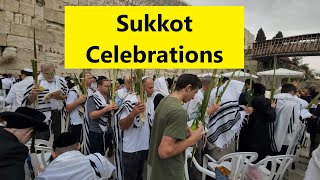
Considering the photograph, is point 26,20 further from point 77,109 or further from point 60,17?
point 77,109

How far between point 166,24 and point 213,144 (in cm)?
178

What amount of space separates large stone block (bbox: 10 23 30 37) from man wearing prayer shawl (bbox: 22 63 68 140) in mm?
6751

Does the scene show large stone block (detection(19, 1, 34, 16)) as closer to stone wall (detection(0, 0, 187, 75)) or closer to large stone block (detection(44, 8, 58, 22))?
stone wall (detection(0, 0, 187, 75))

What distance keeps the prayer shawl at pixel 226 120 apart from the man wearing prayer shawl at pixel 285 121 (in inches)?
31.2

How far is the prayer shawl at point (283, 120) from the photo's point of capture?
436 cm

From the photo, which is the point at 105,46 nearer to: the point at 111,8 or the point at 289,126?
the point at 111,8

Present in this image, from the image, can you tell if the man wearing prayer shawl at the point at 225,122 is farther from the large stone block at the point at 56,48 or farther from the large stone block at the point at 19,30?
the large stone block at the point at 56,48

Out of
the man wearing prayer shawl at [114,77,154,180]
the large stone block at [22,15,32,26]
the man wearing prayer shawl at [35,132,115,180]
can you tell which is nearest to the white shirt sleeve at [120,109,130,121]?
the man wearing prayer shawl at [114,77,154,180]

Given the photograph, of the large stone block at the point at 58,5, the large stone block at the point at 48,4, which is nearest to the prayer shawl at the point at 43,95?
the large stone block at the point at 48,4

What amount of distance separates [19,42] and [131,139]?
896 cm

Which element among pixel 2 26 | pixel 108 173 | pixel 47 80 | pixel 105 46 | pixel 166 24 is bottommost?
pixel 108 173

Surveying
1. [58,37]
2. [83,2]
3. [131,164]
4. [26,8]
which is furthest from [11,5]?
[131,164]

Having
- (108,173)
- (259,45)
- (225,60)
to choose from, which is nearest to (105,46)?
(225,60)

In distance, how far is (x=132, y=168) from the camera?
139 inches
